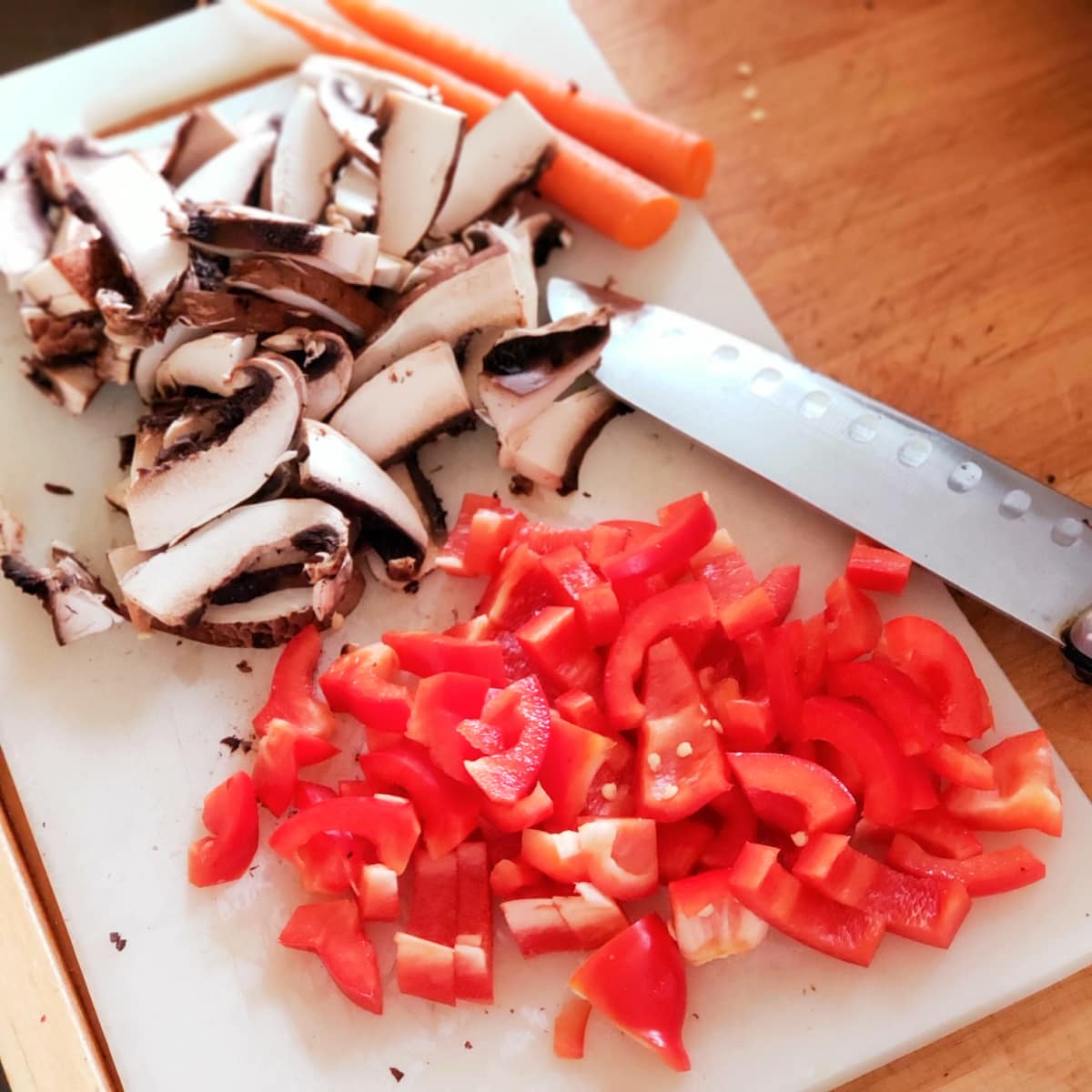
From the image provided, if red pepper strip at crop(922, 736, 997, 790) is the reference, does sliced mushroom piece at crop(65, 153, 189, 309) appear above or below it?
above

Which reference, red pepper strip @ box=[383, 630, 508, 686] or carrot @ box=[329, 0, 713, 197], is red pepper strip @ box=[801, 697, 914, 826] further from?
carrot @ box=[329, 0, 713, 197]

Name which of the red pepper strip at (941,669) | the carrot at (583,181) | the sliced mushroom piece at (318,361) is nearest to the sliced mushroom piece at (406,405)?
the sliced mushroom piece at (318,361)

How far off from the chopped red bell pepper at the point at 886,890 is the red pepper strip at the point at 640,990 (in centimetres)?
23

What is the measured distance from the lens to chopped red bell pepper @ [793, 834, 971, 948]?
1.52 m

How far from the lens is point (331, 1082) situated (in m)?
1.58

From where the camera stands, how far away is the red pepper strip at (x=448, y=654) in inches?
66.3

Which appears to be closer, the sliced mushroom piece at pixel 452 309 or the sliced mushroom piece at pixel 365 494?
the sliced mushroom piece at pixel 365 494

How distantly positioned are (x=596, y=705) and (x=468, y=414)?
56 centimetres

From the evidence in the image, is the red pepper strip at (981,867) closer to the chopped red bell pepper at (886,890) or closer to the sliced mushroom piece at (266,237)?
the chopped red bell pepper at (886,890)

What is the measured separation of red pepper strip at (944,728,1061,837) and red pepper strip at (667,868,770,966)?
352 millimetres

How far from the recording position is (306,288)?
6.22 ft

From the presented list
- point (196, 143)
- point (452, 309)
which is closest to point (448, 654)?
point (452, 309)

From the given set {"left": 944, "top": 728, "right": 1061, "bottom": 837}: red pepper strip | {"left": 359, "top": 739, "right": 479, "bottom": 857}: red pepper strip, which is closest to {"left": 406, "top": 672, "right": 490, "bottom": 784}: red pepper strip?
{"left": 359, "top": 739, "right": 479, "bottom": 857}: red pepper strip

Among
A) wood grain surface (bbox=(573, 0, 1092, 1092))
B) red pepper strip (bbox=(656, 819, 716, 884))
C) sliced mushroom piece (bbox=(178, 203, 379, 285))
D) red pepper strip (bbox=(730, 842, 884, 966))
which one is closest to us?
red pepper strip (bbox=(730, 842, 884, 966))
